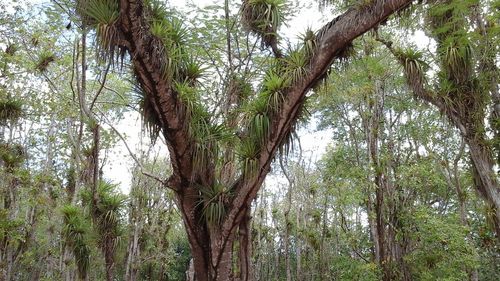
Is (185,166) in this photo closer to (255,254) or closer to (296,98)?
(296,98)

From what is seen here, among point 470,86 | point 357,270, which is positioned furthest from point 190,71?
point 357,270

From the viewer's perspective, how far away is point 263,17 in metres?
5.28

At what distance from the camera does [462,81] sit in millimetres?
6340

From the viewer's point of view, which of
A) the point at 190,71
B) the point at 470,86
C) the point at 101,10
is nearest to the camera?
the point at 101,10

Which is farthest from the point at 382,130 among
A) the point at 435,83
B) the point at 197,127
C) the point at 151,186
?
the point at 197,127

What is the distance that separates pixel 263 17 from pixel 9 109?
4.90m

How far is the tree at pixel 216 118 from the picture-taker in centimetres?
424

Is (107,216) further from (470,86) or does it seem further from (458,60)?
(470,86)

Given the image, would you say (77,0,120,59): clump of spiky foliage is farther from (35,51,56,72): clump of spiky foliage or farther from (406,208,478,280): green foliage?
(406,208,478,280): green foliage

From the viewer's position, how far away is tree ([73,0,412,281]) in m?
4.24

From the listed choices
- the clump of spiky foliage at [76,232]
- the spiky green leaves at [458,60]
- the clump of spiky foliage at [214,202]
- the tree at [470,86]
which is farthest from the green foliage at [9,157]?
the spiky green leaves at [458,60]

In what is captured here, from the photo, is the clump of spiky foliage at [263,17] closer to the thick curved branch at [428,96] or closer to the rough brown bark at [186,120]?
the rough brown bark at [186,120]

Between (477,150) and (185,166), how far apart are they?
4.27 m

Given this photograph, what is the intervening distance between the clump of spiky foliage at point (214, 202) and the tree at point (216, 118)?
11 mm
